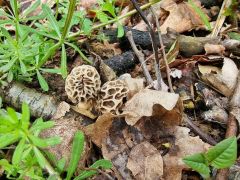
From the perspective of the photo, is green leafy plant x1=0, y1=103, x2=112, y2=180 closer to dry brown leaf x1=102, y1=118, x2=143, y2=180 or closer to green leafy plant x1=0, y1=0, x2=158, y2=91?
dry brown leaf x1=102, y1=118, x2=143, y2=180

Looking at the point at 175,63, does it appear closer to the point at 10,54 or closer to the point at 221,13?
the point at 221,13

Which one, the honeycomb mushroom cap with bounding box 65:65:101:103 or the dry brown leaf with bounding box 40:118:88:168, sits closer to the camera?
the dry brown leaf with bounding box 40:118:88:168

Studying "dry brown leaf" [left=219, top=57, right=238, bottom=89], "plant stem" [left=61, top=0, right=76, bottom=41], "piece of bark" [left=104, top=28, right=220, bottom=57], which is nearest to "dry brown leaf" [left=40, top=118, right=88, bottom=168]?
"plant stem" [left=61, top=0, right=76, bottom=41]

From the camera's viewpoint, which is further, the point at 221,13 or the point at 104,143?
the point at 221,13

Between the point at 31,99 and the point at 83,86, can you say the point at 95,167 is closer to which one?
the point at 83,86

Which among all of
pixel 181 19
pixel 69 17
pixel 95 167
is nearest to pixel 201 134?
pixel 95 167

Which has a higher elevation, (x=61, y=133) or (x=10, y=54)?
(x=10, y=54)

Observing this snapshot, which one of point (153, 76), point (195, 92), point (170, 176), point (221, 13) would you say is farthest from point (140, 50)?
point (170, 176)
